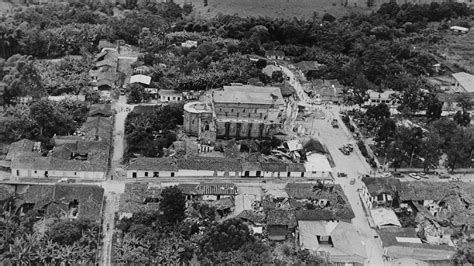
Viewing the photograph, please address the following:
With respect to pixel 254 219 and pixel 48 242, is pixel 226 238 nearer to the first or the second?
pixel 254 219

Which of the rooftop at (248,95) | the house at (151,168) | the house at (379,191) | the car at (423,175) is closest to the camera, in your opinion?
the house at (379,191)

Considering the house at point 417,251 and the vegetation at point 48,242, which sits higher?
the house at point 417,251

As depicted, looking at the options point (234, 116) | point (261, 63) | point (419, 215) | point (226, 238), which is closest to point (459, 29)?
point (261, 63)

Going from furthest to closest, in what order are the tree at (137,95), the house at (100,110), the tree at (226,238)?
the tree at (137,95) → the house at (100,110) → the tree at (226,238)

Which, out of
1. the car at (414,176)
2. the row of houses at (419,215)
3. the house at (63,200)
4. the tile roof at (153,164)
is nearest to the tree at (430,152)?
the car at (414,176)

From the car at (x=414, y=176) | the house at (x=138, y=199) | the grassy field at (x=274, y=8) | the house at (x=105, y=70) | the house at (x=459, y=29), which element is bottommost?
the house at (x=138, y=199)

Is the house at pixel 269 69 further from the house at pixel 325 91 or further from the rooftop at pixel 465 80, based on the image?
the rooftop at pixel 465 80

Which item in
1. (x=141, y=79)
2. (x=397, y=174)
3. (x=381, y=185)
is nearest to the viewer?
(x=381, y=185)
